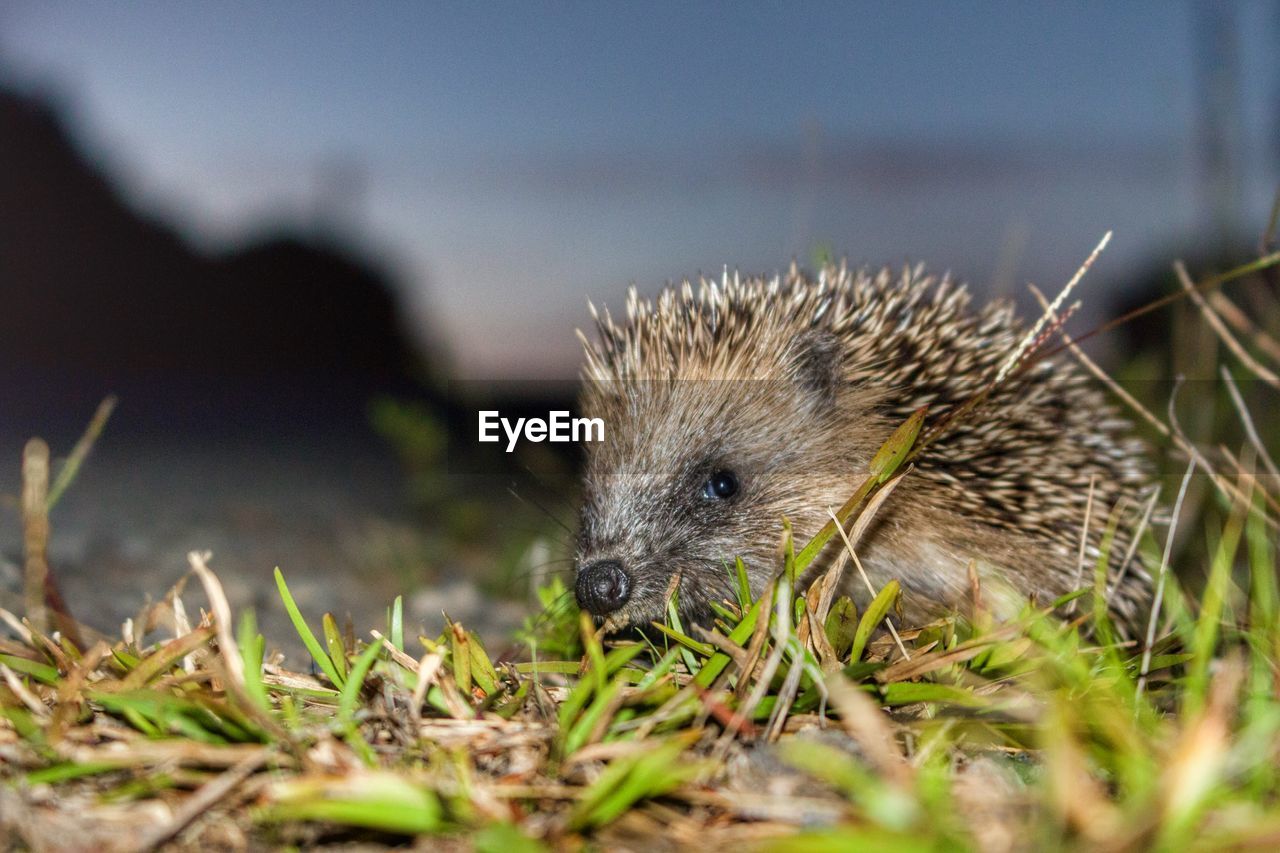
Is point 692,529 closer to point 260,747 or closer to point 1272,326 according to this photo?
point 260,747

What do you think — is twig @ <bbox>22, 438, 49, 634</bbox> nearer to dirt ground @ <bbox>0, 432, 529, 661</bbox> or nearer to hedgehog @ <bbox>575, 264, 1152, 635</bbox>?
dirt ground @ <bbox>0, 432, 529, 661</bbox>

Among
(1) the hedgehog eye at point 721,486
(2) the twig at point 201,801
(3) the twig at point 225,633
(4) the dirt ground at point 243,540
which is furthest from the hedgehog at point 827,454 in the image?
(2) the twig at point 201,801

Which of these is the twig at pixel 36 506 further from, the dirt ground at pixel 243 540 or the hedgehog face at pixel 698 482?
the hedgehog face at pixel 698 482

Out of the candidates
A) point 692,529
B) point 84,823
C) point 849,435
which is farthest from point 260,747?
point 849,435

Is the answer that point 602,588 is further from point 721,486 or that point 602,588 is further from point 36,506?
point 36,506

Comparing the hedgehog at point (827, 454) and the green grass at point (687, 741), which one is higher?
the hedgehog at point (827, 454)

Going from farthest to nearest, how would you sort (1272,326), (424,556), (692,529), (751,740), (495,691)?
(424,556) < (1272,326) < (692,529) < (495,691) < (751,740)

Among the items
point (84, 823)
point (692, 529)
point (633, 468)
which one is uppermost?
point (633, 468)
